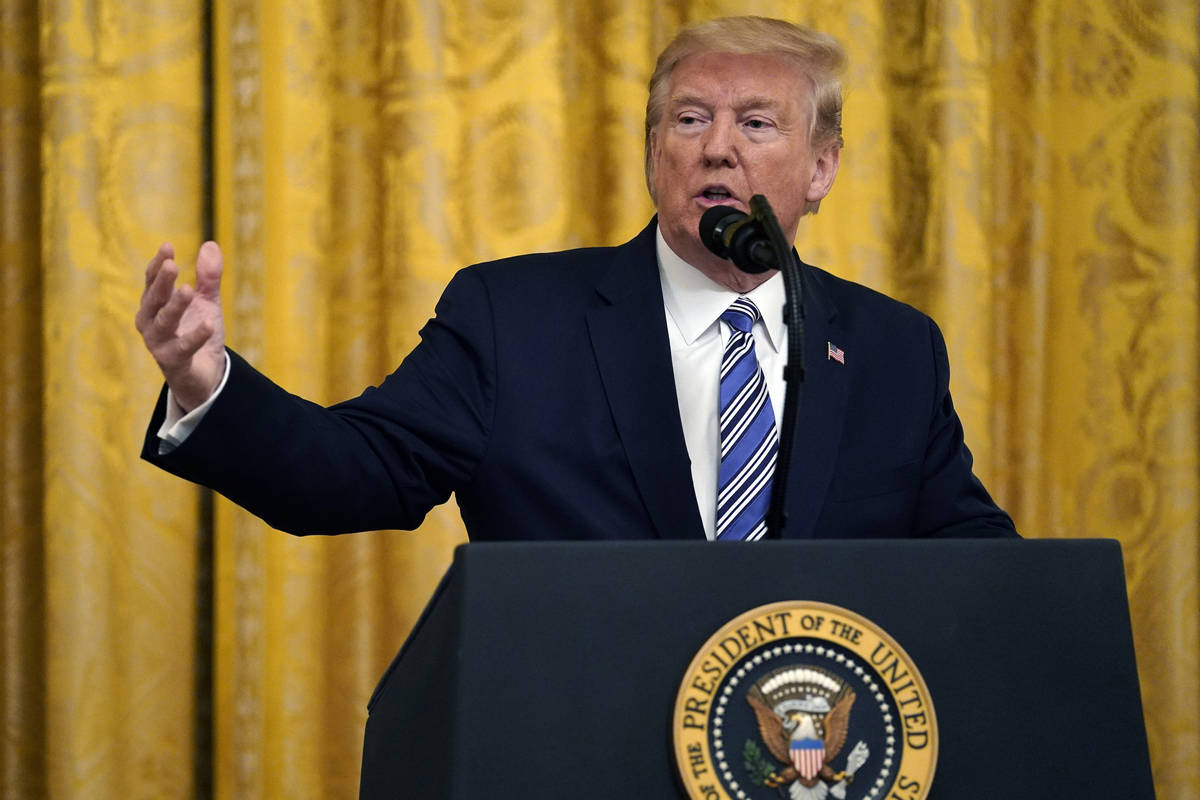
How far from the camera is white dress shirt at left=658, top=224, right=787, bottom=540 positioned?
5.06ft

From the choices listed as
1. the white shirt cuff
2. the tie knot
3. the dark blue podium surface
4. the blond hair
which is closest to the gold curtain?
the blond hair

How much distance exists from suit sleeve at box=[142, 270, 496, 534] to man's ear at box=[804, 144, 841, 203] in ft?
1.74

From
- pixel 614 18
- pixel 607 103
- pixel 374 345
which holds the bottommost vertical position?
pixel 374 345

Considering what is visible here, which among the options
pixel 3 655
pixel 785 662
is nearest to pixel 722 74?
pixel 785 662

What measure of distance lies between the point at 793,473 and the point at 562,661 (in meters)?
0.65

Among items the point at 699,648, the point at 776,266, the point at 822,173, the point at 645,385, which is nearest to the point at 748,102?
the point at 822,173

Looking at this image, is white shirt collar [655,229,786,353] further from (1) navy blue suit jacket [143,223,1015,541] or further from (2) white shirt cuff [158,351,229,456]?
(2) white shirt cuff [158,351,229,456]

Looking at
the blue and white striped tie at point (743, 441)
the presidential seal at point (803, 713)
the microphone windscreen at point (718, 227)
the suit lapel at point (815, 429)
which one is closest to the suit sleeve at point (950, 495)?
the suit lapel at point (815, 429)

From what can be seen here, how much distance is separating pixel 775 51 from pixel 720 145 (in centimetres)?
20

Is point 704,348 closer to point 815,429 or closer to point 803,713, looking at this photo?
point 815,429

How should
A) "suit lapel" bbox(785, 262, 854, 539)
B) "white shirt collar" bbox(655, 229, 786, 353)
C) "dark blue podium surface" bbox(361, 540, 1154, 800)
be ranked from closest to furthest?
"dark blue podium surface" bbox(361, 540, 1154, 800) < "suit lapel" bbox(785, 262, 854, 539) < "white shirt collar" bbox(655, 229, 786, 353)

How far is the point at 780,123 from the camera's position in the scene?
174cm

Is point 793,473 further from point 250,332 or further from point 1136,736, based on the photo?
point 250,332

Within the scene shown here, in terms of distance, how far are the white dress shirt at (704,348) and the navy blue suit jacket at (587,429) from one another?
0.05 meters
